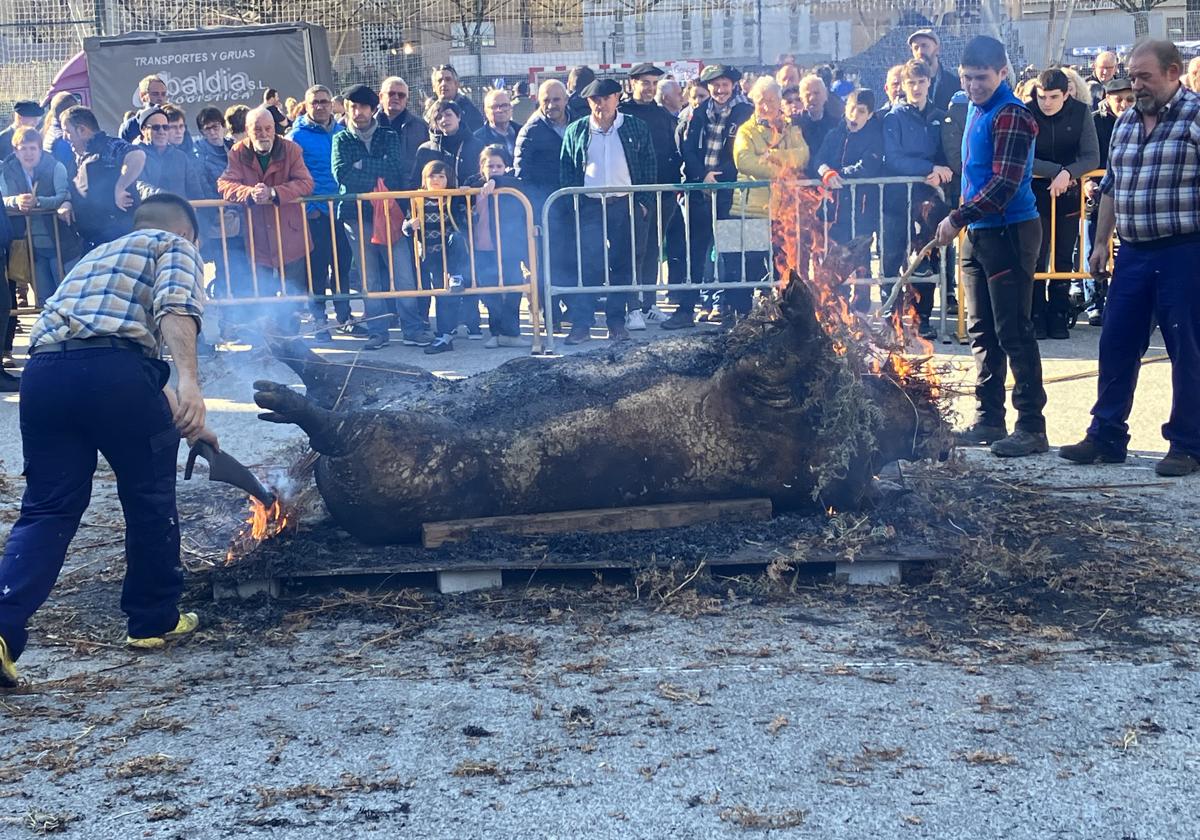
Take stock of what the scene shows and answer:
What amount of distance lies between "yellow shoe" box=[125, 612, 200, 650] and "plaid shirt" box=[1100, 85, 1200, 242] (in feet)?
17.3

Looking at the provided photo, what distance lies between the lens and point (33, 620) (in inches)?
212

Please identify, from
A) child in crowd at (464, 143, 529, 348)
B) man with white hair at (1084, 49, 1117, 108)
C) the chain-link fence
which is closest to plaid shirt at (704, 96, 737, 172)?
child in crowd at (464, 143, 529, 348)

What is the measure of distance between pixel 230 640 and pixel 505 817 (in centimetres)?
190

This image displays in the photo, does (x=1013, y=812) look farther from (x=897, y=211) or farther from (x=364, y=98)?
(x=364, y=98)

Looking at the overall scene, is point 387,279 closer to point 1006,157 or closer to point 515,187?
point 515,187

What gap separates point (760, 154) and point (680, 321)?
1.81 metres

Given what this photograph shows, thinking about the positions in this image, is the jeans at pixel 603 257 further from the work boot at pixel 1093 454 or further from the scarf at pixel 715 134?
the work boot at pixel 1093 454

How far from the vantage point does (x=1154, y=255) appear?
23.3ft

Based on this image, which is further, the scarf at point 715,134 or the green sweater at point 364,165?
the scarf at point 715,134

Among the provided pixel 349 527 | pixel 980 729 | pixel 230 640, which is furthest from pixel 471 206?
pixel 980 729

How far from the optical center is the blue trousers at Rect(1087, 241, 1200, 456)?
702 centimetres

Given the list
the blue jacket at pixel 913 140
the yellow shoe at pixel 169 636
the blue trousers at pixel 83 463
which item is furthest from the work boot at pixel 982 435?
the blue trousers at pixel 83 463

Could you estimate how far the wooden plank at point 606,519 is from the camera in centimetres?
567

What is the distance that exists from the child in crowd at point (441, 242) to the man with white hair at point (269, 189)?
3.23ft
